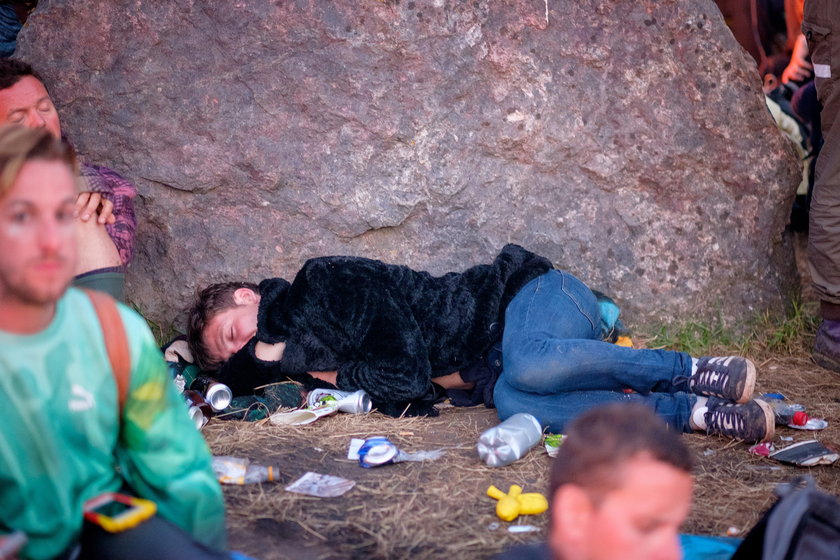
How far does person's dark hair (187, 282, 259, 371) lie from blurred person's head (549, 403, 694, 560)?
2.76 metres

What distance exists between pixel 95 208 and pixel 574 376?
244 cm

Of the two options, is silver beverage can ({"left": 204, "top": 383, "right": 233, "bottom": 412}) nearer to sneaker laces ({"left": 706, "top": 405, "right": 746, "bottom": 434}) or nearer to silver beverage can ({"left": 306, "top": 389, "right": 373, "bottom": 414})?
silver beverage can ({"left": 306, "top": 389, "right": 373, "bottom": 414})

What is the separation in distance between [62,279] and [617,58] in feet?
11.6

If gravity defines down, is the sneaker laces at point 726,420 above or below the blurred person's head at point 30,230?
below

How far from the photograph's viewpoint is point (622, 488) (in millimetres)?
1729

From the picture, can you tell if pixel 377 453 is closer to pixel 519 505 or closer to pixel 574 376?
pixel 519 505

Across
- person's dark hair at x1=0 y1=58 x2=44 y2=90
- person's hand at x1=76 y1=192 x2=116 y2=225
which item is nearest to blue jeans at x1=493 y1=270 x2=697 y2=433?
person's hand at x1=76 y1=192 x2=116 y2=225

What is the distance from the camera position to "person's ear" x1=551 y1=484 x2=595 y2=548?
1.77 meters

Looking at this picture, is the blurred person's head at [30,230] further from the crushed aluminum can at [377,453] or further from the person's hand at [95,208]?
the person's hand at [95,208]

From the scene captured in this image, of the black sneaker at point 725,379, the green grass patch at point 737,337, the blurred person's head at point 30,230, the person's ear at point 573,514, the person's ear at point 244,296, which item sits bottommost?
the green grass patch at point 737,337

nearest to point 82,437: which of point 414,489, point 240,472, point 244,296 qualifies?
point 240,472

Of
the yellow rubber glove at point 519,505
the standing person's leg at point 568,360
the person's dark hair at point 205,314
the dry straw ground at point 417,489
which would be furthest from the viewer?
the person's dark hair at point 205,314

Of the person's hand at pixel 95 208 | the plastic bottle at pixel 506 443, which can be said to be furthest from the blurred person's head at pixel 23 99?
the plastic bottle at pixel 506 443

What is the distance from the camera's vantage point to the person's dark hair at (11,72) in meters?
3.98
